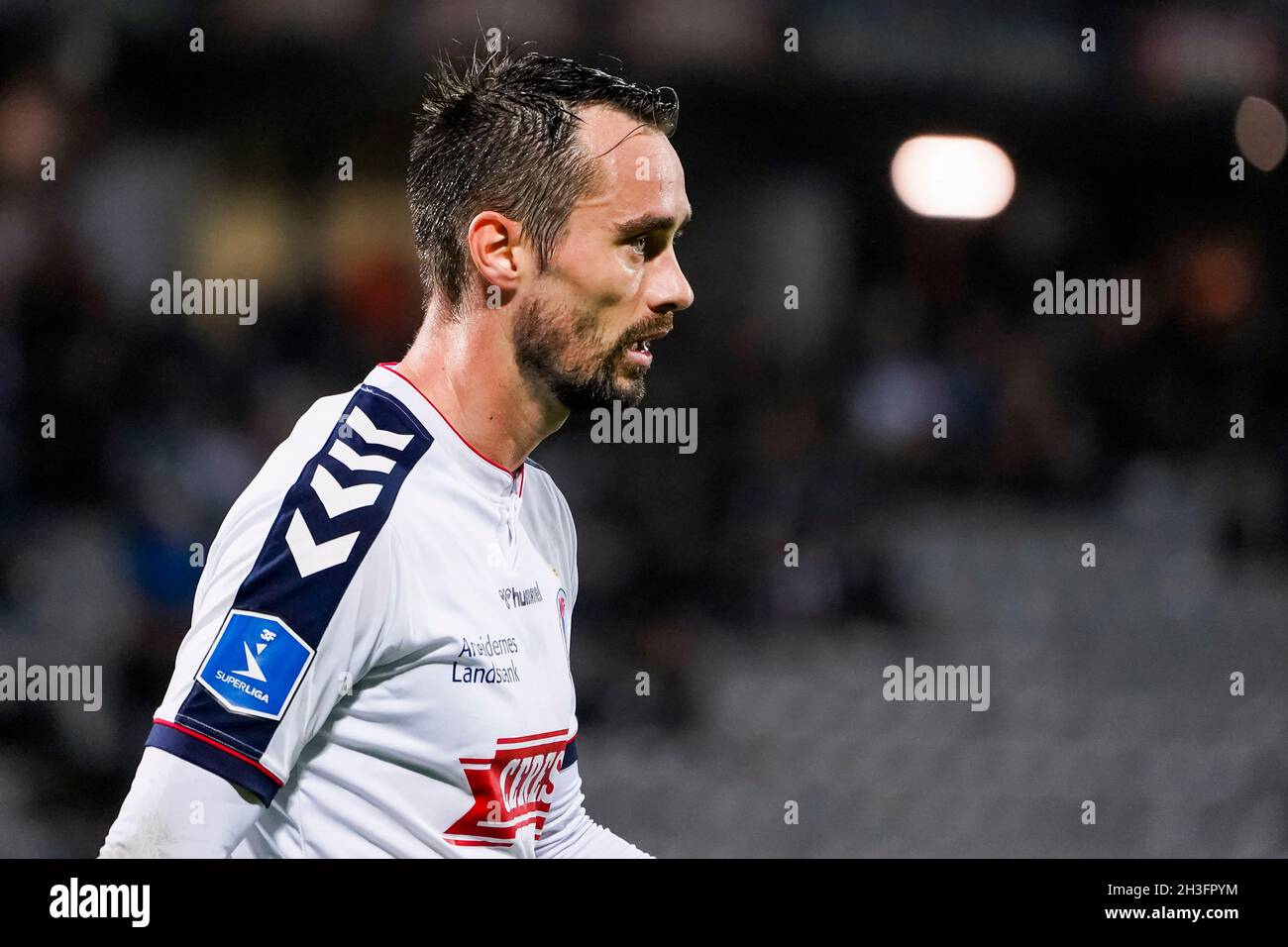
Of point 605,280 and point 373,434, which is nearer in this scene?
point 373,434

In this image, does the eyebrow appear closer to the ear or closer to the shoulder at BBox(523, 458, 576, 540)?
the ear

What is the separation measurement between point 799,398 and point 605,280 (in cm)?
469

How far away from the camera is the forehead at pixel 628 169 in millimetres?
1951

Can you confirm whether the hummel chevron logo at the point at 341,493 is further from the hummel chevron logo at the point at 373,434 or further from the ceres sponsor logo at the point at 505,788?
the ceres sponsor logo at the point at 505,788

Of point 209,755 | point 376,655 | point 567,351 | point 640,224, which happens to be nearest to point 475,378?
point 567,351

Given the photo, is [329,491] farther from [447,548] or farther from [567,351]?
[567,351]

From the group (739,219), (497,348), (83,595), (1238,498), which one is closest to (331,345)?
(83,595)

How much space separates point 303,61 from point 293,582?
5.21 meters

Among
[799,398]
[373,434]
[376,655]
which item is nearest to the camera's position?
[376,655]

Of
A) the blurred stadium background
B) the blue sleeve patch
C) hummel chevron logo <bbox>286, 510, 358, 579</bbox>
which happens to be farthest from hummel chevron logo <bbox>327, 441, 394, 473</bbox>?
the blurred stadium background

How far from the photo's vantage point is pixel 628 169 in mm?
1970

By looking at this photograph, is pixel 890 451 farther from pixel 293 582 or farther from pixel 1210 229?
pixel 293 582

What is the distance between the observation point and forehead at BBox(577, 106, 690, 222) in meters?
1.95

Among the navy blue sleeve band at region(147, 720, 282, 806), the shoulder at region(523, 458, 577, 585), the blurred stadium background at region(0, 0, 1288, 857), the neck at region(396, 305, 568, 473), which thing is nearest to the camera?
the navy blue sleeve band at region(147, 720, 282, 806)
